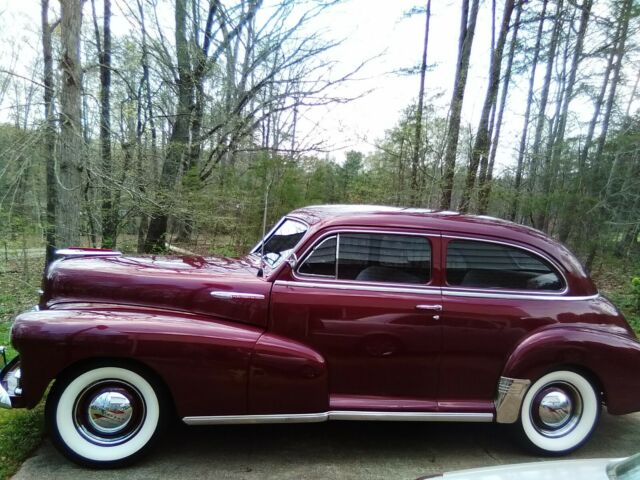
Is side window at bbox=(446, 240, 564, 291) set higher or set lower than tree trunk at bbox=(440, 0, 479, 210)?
lower

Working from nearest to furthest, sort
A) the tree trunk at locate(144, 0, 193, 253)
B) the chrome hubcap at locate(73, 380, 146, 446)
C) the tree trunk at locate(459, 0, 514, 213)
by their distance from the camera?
the chrome hubcap at locate(73, 380, 146, 446), the tree trunk at locate(144, 0, 193, 253), the tree trunk at locate(459, 0, 514, 213)

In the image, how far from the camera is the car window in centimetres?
310

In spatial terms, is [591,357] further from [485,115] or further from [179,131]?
[485,115]

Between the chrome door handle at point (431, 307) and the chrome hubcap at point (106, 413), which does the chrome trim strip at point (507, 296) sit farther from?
the chrome hubcap at point (106, 413)

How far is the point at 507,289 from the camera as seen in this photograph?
3236 mm

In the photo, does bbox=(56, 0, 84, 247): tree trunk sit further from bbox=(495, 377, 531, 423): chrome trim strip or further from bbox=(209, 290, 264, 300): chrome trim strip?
bbox=(495, 377, 531, 423): chrome trim strip

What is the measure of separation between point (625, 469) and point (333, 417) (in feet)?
5.54

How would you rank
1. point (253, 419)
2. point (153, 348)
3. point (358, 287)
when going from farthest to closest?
→ point (358, 287) < point (253, 419) < point (153, 348)

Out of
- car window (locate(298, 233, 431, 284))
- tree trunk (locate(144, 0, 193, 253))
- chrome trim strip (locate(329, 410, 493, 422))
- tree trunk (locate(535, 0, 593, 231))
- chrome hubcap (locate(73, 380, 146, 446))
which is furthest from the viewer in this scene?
tree trunk (locate(535, 0, 593, 231))

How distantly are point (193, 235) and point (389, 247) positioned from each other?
22.0 feet

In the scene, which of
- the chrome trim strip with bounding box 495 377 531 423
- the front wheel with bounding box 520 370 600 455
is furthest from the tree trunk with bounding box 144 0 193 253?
the front wheel with bounding box 520 370 600 455

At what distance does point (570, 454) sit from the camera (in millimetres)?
3162

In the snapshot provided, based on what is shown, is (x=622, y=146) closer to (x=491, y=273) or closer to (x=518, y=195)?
(x=518, y=195)

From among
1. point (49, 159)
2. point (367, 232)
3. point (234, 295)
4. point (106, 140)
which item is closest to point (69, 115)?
point (49, 159)
